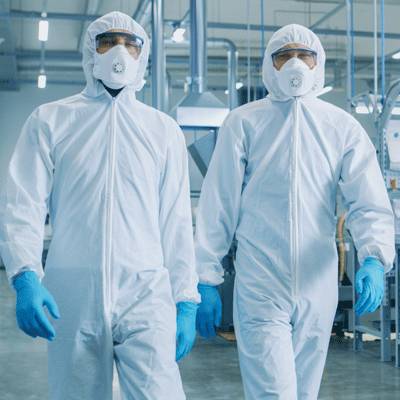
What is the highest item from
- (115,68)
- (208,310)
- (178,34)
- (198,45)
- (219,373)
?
(178,34)

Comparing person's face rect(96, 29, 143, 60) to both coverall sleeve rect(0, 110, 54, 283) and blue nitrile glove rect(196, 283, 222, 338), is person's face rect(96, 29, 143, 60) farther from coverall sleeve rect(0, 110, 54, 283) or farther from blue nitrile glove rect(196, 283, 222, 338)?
blue nitrile glove rect(196, 283, 222, 338)

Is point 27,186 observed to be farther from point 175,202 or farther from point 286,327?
point 286,327

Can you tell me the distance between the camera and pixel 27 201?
158 cm

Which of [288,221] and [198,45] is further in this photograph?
[198,45]

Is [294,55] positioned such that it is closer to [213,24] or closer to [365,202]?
[365,202]

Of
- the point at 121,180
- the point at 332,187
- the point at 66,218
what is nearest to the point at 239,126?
the point at 332,187

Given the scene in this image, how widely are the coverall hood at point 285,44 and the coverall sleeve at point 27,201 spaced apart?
0.73 meters

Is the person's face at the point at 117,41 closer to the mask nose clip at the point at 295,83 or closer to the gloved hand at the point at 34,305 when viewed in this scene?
the mask nose clip at the point at 295,83

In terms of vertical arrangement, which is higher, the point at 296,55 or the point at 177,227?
the point at 296,55

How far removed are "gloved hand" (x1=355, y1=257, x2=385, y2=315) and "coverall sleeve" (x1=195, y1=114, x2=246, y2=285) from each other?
379 mm

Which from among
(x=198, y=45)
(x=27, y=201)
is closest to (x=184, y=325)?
(x=27, y=201)

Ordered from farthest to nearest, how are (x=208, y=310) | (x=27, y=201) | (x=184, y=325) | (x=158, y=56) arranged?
(x=158, y=56)
(x=208, y=310)
(x=184, y=325)
(x=27, y=201)

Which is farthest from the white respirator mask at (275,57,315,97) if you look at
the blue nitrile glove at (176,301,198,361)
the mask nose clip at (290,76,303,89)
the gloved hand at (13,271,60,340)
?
the gloved hand at (13,271,60,340)

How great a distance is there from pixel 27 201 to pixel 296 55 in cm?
93
